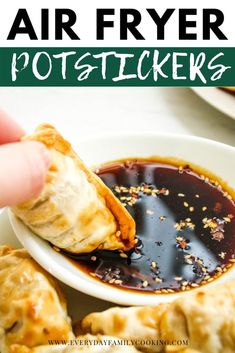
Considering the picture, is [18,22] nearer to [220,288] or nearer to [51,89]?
[51,89]

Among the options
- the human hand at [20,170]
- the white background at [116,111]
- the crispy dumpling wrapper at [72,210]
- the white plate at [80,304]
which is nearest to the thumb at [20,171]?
the human hand at [20,170]

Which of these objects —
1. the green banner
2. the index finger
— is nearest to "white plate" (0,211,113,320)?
the index finger

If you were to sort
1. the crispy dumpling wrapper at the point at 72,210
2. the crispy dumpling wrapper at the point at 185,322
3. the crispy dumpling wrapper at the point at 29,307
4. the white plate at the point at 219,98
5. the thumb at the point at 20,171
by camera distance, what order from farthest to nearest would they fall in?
the white plate at the point at 219,98 → the crispy dumpling wrapper at the point at 72,210 → the crispy dumpling wrapper at the point at 29,307 → the crispy dumpling wrapper at the point at 185,322 → the thumb at the point at 20,171

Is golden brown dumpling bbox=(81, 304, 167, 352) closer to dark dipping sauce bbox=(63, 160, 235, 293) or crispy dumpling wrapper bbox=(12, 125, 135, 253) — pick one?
dark dipping sauce bbox=(63, 160, 235, 293)

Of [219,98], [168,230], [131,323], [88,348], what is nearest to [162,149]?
[168,230]

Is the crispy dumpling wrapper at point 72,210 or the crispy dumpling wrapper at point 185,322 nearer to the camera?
the crispy dumpling wrapper at point 185,322

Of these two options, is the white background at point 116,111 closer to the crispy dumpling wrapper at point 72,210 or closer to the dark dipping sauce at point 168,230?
the dark dipping sauce at point 168,230

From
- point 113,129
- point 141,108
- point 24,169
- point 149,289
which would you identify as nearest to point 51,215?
point 149,289
